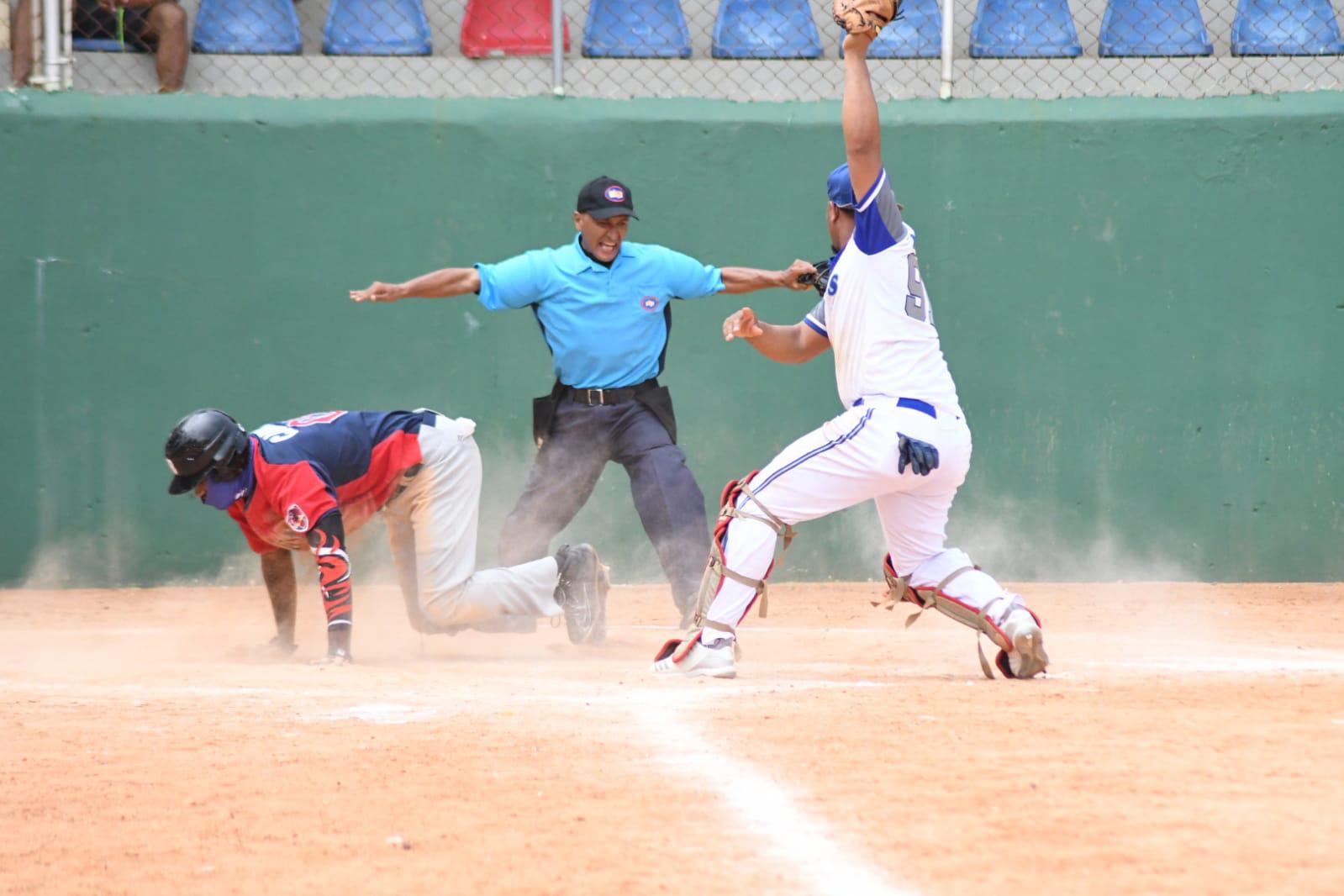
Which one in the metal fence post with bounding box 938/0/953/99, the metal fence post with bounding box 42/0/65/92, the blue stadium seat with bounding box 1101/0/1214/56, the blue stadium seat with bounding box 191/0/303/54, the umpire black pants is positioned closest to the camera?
the umpire black pants

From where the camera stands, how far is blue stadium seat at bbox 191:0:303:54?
1017cm

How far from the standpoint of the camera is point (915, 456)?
17.7ft

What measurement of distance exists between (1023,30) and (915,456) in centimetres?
623

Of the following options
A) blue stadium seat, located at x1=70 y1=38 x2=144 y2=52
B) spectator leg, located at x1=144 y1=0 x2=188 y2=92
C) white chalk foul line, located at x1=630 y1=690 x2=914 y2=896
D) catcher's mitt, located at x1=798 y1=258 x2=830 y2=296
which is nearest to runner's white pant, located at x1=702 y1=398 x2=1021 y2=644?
white chalk foul line, located at x1=630 y1=690 x2=914 y2=896

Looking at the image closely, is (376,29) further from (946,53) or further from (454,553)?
(454,553)

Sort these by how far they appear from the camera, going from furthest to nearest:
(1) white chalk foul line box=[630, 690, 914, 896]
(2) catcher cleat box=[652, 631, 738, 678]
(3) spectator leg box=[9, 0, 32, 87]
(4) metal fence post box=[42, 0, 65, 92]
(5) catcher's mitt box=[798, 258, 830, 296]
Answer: (3) spectator leg box=[9, 0, 32, 87] → (4) metal fence post box=[42, 0, 65, 92] → (5) catcher's mitt box=[798, 258, 830, 296] → (2) catcher cleat box=[652, 631, 738, 678] → (1) white chalk foul line box=[630, 690, 914, 896]

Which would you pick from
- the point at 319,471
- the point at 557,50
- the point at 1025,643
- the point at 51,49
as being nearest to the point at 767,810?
the point at 1025,643

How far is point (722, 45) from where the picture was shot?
34.6 feet

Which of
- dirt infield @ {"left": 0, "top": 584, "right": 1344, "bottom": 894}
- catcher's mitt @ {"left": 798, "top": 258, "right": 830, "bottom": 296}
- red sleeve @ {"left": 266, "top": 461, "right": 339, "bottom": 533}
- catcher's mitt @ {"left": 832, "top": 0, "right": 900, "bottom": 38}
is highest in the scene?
catcher's mitt @ {"left": 832, "top": 0, "right": 900, "bottom": 38}

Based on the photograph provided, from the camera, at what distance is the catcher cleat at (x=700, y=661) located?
569cm

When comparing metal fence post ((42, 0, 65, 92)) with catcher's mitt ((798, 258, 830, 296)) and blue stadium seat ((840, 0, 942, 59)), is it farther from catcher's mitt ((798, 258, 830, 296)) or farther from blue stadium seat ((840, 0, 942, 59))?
catcher's mitt ((798, 258, 830, 296))

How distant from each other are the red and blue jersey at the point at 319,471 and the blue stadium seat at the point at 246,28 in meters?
4.55

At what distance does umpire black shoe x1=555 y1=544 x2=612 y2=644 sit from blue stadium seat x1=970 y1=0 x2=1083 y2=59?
529 cm

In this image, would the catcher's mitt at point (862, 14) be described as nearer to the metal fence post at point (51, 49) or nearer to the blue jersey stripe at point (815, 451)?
the blue jersey stripe at point (815, 451)
